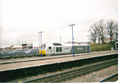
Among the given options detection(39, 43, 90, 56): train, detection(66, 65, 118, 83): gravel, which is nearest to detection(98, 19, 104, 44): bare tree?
detection(39, 43, 90, 56): train

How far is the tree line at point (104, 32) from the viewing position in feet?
122

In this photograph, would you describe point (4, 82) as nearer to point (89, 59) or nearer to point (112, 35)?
point (89, 59)

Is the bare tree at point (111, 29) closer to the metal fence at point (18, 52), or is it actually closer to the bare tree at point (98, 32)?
the bare tree at point (98, 32)

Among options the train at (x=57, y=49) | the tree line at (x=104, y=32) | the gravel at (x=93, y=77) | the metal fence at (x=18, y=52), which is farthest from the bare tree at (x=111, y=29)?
the gravel at (x=93, y=77)

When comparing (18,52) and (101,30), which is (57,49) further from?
(101,30)

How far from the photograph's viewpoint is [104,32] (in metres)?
41.6

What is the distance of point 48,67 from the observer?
9773mm

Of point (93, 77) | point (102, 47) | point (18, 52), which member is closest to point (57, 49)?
point (18, 52)

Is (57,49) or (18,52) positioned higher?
(57,49)

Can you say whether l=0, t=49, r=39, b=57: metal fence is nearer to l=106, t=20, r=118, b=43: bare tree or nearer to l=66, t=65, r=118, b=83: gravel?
l=66, t=65, r=118, b=83: gravel

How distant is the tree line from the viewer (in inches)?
1462

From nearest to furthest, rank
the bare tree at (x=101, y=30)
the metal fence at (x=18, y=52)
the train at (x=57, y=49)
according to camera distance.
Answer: the metal fence at (x=18, y=52)
the train at (x=57, y=49)
the bare tree at (x=101, y=30)

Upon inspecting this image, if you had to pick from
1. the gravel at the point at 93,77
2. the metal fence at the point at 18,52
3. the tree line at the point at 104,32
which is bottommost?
the gravel at the point at 93,77

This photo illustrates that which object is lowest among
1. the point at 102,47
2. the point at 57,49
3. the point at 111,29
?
the point at 102,47
